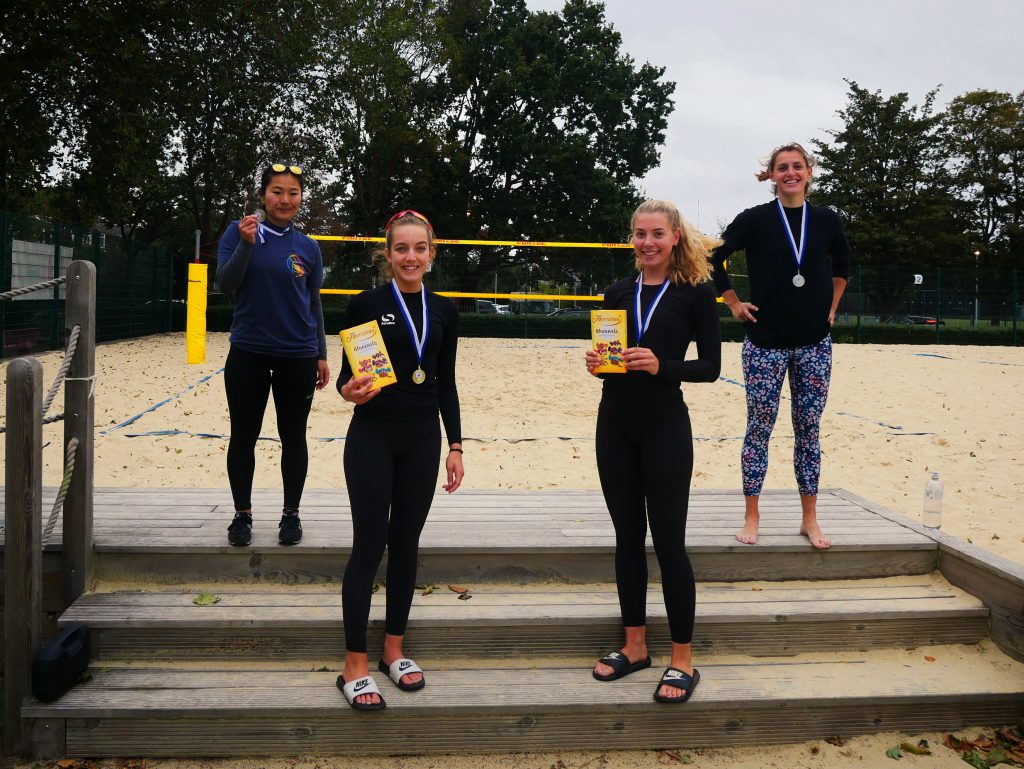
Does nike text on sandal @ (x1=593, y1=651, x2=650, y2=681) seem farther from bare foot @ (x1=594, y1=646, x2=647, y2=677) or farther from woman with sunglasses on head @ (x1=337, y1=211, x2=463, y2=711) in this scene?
woman with sunglasses on head @ (x1=337, y1=211, x2=463, y2=711)

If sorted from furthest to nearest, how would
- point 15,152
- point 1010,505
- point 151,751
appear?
point 15,152, point 1010,505, point 151,751

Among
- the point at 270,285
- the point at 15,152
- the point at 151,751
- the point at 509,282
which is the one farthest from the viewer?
the point at 509,282

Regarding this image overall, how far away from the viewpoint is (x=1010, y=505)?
213 inches

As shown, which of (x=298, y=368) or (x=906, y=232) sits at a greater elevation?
(x=906, y=232)

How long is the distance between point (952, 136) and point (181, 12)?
117ft

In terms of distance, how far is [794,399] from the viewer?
151 inches

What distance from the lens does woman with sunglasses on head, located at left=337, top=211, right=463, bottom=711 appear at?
2.82 meters

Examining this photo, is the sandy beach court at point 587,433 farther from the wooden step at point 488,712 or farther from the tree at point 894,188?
the tree at point 894,188

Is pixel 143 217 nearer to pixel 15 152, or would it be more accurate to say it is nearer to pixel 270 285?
pixel 15 152

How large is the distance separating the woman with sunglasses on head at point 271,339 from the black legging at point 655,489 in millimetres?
1419

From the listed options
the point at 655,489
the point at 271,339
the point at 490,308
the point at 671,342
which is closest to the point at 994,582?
the point at 655,489

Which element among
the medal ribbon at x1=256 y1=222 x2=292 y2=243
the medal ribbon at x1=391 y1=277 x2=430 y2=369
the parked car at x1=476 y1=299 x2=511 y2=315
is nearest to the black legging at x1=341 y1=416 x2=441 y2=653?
the medal ribbon at x1=391 y1=277 x2=430 y2=369

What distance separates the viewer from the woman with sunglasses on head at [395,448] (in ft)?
9.27

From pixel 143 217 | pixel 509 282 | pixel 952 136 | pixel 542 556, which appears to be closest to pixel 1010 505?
pixel 542 556
